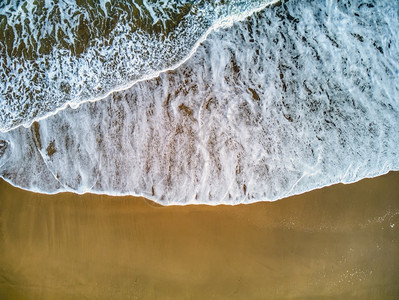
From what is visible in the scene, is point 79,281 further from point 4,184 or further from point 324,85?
point 324,85

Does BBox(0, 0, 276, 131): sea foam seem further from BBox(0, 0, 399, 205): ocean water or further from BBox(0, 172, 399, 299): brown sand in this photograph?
BBox(0, 172, 399, 299): brown sand

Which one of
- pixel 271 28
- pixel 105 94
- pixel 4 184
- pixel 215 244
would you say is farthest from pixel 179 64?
pixel 4 184

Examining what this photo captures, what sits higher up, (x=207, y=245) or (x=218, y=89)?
(x=218, y=89)

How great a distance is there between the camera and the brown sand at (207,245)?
8.11 ft

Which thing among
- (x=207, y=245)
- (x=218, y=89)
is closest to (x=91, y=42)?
(x=218, y=89)

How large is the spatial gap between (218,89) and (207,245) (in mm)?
1492

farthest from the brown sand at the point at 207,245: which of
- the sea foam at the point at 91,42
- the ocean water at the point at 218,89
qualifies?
the sea foam at the point at 91,42

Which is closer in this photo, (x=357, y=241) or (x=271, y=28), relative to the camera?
(x=271, y=28)

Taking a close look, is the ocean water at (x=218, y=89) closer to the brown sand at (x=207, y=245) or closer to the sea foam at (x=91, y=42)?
the sea foam at (x=91, y=42)

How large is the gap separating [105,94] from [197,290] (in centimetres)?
210

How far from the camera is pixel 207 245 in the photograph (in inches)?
99.0

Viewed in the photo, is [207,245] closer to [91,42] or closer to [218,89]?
[218,89]

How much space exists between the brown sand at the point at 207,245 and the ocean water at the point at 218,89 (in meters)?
0.26

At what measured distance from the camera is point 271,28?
2307 millimetres
